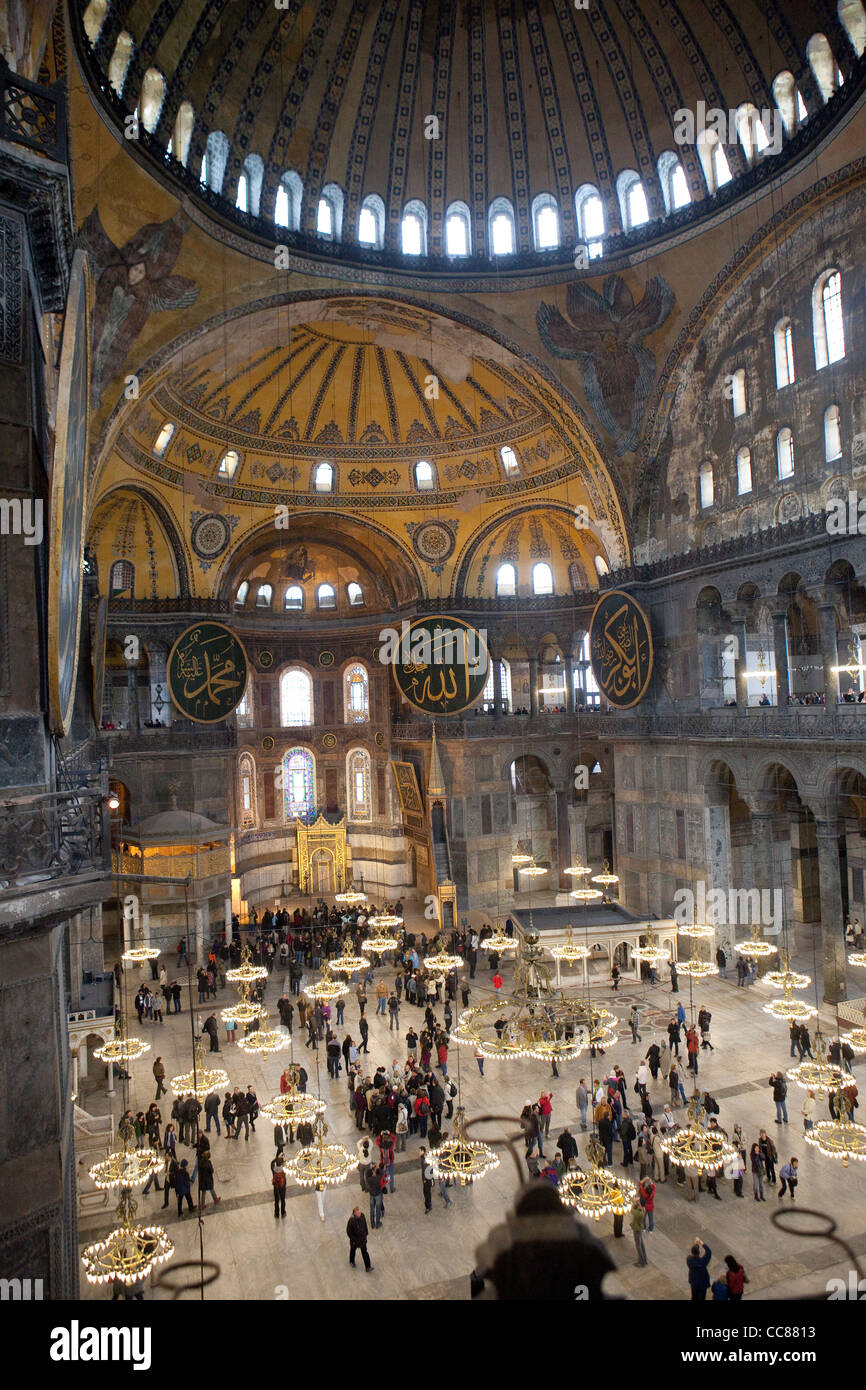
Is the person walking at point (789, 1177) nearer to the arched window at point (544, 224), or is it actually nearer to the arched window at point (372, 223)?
the arched window at point (544, 224)

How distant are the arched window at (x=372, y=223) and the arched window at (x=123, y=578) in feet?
29.3

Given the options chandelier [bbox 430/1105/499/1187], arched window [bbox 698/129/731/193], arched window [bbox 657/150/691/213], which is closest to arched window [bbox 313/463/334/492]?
arched window [bbox 657/150/691/213]

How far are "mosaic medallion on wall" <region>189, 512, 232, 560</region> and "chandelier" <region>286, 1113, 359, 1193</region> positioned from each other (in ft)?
51.8

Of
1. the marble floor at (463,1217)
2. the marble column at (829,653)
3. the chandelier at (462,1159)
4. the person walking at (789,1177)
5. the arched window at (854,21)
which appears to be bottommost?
the marble floor at (463,1217)

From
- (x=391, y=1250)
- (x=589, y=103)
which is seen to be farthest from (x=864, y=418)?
(x=391, y=1250)

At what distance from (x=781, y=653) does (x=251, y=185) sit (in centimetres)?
1304

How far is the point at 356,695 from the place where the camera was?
26.6m

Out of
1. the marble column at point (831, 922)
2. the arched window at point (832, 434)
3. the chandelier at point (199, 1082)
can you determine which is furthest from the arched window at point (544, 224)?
the chandelier at point (199, 1082)

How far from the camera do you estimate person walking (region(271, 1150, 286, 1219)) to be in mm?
9328

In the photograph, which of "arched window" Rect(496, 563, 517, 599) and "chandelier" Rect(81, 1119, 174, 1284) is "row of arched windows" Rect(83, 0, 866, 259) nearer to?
"arched window" Rect(496, 563, 517, 599)

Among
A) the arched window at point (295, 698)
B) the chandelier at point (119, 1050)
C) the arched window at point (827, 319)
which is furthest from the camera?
the arched window at point (295, 698)

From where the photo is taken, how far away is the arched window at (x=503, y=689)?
80.0 feet

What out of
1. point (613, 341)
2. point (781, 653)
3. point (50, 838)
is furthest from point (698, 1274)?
point (613, 341)
